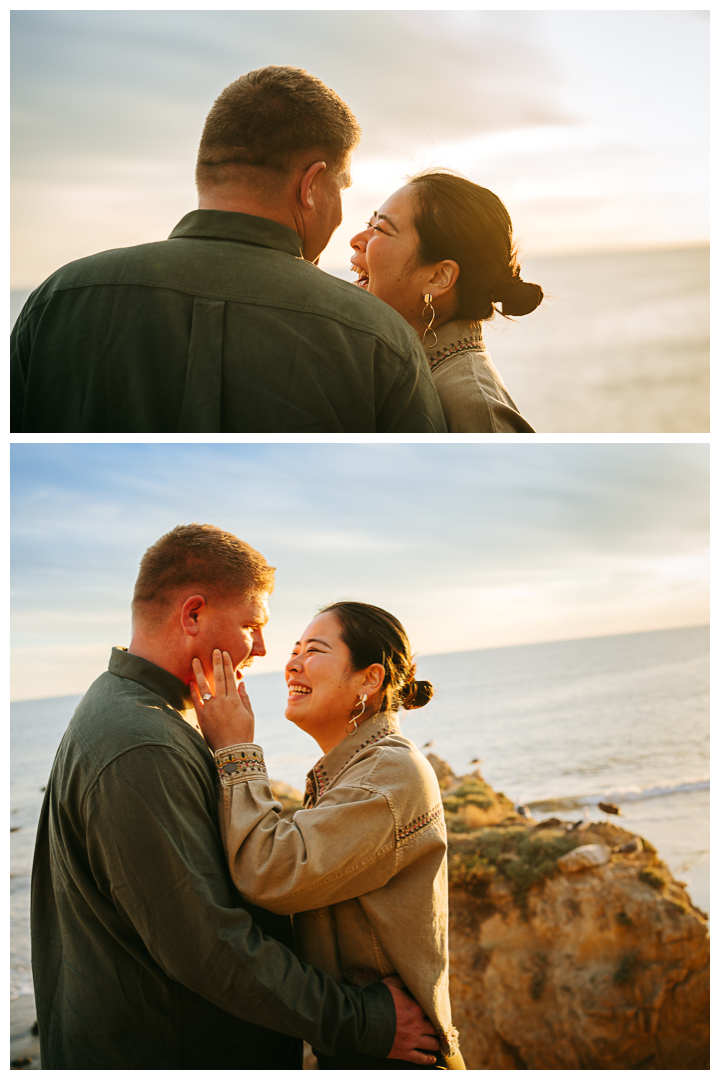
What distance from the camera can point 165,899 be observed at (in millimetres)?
1771

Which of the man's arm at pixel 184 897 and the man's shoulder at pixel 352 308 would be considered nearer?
the man's arm at pixel 184 897

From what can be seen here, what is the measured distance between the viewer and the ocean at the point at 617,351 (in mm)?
51594

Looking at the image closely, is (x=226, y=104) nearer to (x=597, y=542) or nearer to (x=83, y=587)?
(x=83, y=587)

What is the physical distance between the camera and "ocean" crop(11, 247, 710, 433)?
51.6 meters

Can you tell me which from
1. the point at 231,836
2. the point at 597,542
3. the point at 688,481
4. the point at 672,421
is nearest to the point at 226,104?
the point at 231,836

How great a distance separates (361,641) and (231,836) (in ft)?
2.13

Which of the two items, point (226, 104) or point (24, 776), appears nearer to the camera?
point (226, 104)

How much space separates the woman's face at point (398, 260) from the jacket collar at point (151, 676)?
1154 millimetres

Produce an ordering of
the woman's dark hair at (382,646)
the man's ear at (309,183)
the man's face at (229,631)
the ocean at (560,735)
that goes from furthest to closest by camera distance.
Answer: the ocean at (560,735)
the woman's dark hair at (382,646)
the man's face at (229,631)
the man's ear at (309,183)

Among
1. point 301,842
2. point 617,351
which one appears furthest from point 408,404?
point 617,351

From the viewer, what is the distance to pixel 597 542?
2592 centimetres

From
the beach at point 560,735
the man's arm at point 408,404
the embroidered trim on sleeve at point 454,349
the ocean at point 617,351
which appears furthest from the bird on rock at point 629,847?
the ocean at point 617,351

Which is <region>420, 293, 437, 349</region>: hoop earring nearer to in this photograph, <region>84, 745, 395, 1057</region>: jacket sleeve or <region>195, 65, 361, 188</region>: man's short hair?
<region>195, 65, 361, 188</region>: man's short hair

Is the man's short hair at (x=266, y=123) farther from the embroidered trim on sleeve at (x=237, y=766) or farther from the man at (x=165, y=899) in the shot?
the embroidered trim on sleeve at (x=237, y=766)
